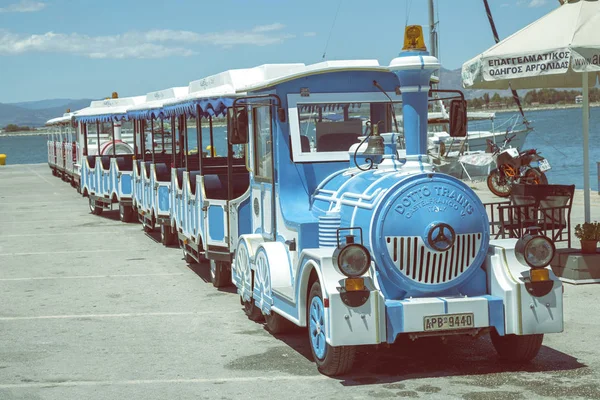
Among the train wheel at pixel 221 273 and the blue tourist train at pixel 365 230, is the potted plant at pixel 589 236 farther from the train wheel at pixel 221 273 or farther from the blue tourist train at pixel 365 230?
the train wheel at pixel 221 273

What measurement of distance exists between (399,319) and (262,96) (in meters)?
2.95

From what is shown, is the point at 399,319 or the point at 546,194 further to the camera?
the point at 546,194

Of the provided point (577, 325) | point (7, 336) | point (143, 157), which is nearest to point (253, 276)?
point (7, 336)

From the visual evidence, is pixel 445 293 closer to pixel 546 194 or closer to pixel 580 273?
pixel 580 273

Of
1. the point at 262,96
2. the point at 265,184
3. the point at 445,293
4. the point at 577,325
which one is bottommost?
the point at 577,325

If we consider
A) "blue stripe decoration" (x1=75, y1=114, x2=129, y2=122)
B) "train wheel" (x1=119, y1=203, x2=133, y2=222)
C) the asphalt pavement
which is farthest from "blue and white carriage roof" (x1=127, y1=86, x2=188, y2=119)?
the asphalt pavement

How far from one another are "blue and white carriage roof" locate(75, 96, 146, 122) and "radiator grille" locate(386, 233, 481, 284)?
14.6m

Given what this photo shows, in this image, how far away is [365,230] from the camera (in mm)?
7371

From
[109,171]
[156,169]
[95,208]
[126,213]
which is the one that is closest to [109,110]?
[109,171]

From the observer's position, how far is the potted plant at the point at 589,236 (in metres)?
11.0

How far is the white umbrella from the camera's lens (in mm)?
10406

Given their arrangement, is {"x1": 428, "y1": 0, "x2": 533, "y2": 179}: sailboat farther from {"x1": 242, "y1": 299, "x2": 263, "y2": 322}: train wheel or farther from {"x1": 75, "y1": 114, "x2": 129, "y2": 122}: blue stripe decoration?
{"x1": 242, "y1": 299, "x2": 263, "y2": 322}: train wheel

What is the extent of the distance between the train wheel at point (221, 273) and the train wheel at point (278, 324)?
2.91m

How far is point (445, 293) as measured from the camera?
744 centimetres
